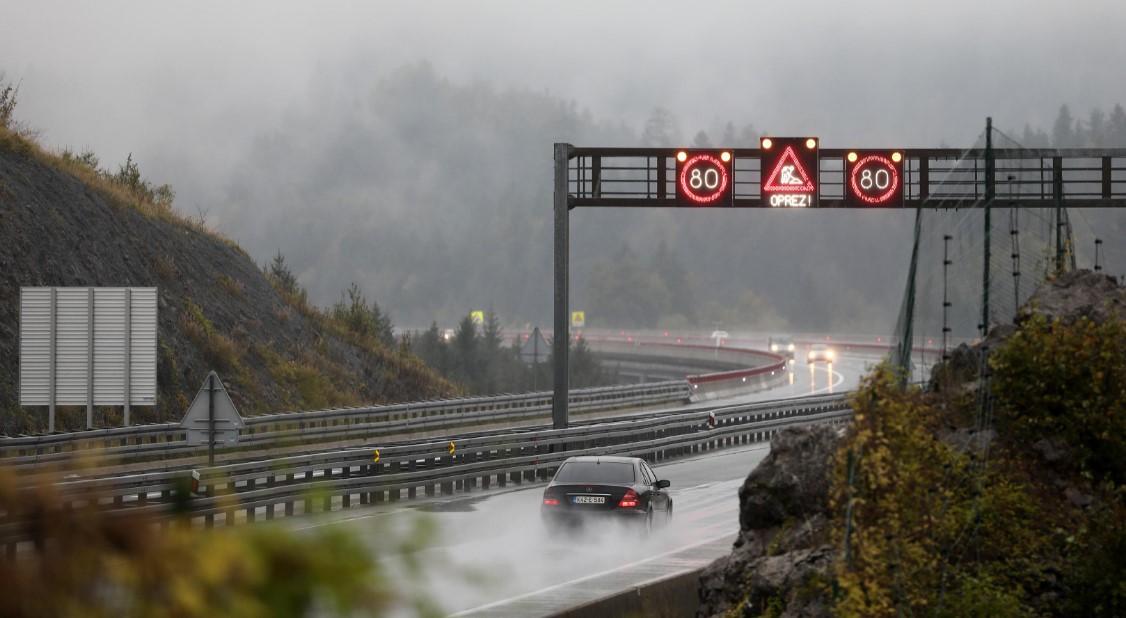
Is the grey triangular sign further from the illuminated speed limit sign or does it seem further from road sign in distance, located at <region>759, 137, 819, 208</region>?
road sign in distance, located at <region>759, 137, 819, 208</region>

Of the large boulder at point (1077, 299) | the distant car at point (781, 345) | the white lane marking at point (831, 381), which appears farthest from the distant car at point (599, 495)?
the distant car at point (781, 345)

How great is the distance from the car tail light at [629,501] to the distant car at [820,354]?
278 ft

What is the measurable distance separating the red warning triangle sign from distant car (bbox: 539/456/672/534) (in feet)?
39.8

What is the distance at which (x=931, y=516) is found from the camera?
888 cm

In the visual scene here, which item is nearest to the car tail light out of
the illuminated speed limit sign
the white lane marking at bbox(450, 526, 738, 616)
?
the white lane marking at bbox(450, 526, 738, 616)

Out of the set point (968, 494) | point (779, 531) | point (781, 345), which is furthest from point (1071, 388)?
point (781, 345)

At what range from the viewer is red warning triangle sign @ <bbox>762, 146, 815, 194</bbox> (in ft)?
112

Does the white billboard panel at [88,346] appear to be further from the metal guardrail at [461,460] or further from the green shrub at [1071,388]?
the green shrub at [1071,388]

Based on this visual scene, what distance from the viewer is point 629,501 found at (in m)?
22.9

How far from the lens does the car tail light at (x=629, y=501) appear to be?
898 inches

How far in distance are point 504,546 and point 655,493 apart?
2.84 m

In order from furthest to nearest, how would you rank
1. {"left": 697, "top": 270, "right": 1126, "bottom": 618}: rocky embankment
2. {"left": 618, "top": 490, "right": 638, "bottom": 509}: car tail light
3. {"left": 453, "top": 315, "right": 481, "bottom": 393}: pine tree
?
{"left": 453, "top": 315, "right": 481, "bottom": 393}: pine tree, {"left": 618, "top": 490, "right": 638, "bottom": 509}: car tail light, {"left": 697, "top": 270, "right": 1126, "bottom": 618}: rocky embankment

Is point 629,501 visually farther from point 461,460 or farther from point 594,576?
point 461,460

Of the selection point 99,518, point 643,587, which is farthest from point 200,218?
point 99,518
